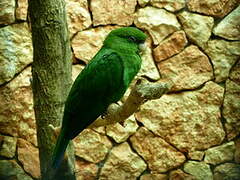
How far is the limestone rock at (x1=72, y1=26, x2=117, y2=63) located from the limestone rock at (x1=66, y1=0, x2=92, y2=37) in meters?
0.04

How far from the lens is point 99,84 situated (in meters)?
1.69

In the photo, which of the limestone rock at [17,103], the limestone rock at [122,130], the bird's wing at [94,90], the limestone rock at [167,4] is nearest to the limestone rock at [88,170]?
the limestone rock at [122,130]

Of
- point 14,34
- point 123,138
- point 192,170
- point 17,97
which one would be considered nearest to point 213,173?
point 192,170

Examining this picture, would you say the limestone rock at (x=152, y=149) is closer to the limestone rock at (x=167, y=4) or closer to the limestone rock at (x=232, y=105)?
the limestone rock at (x=232, y=105)

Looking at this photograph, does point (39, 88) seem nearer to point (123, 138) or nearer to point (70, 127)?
point (70, 127)

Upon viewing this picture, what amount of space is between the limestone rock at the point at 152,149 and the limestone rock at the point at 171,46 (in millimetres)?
444

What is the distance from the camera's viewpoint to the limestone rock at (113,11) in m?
2.72

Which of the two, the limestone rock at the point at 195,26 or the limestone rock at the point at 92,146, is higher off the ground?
the limestone rock at the point at 195,26

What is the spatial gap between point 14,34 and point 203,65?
43.5 inches

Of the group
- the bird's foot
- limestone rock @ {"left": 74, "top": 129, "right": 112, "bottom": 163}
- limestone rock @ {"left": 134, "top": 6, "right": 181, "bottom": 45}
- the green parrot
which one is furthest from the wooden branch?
limestone rock @ {"left": 134, "top": 6, "right": 181, "bottom": 45}

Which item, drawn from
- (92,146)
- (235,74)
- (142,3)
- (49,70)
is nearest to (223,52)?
(235,74)

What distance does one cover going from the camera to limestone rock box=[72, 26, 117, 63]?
107 inches

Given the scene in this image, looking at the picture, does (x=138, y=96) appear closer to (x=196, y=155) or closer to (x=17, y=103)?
(x=17, y=103)

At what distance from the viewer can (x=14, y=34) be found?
8.73 feet
